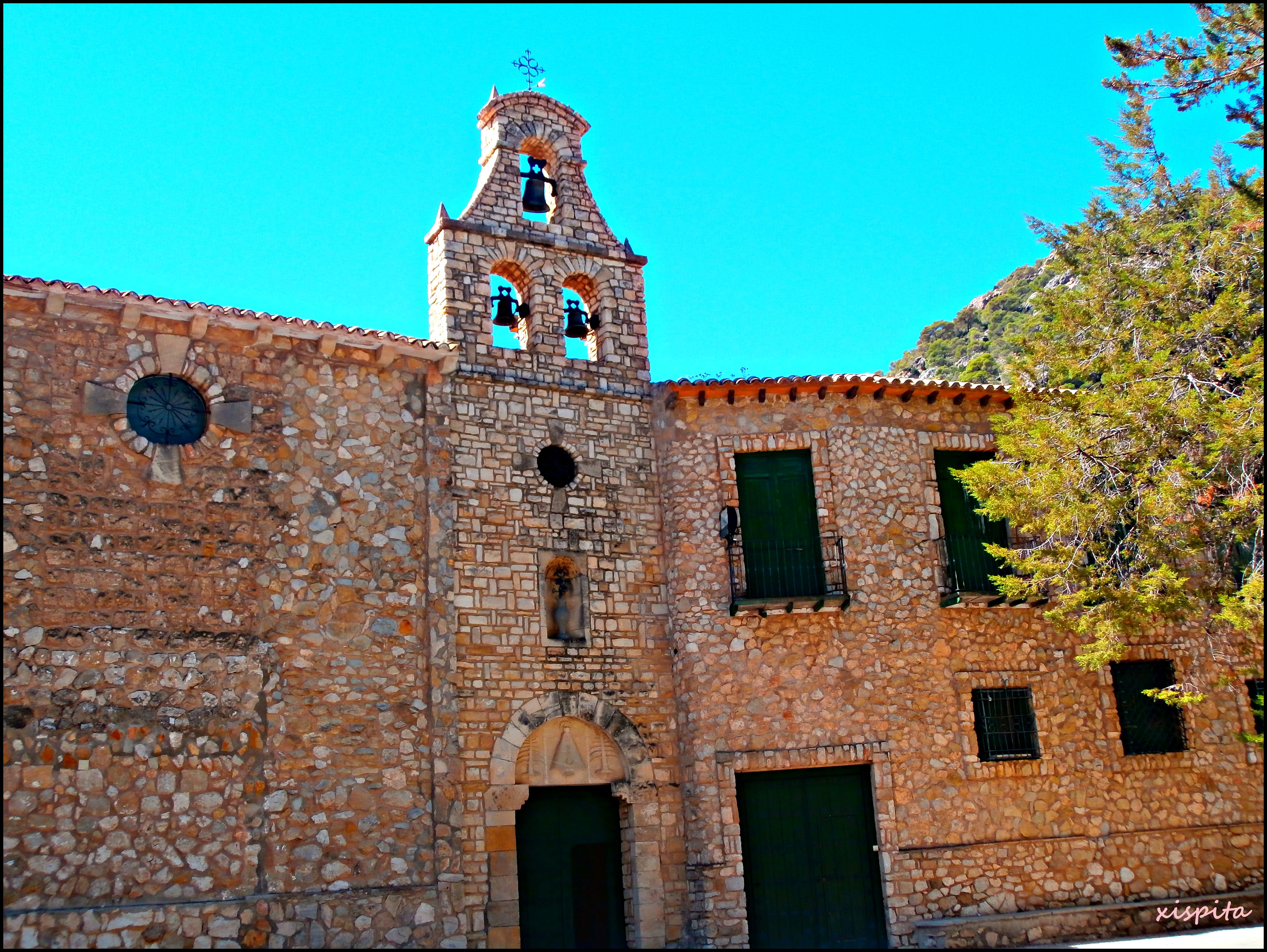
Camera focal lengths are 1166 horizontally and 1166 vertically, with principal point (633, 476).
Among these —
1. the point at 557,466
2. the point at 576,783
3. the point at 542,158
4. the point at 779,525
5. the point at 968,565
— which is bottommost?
the point at 576,783

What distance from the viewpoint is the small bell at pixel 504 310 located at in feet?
52.9

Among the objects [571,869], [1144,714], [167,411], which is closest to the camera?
[167,411]

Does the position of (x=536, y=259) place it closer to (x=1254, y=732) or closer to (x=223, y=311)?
(x=223, y=311)

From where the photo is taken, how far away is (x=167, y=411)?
1313 centimetres

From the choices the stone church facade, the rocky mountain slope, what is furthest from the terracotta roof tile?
the rocky mountain slope

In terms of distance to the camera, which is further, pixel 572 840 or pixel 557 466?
pixel 557 466

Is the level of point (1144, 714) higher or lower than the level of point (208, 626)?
lower

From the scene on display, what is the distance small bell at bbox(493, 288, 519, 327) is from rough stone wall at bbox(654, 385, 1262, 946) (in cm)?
244

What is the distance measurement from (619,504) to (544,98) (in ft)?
20.0

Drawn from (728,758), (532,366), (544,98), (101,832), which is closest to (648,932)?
(728,758)

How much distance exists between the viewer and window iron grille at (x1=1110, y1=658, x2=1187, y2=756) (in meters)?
15.9

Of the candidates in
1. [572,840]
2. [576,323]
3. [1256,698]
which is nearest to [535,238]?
[576,323]

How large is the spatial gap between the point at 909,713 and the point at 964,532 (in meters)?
2.76

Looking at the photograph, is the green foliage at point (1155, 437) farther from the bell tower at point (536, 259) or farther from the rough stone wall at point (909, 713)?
the bell tower at point (536, 259)
